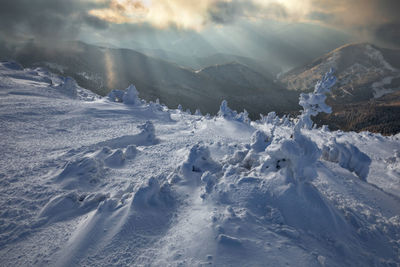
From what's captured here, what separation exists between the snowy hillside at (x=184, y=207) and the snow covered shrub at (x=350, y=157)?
0.38 meters

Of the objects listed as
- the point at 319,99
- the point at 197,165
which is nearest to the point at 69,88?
the point at 197,165

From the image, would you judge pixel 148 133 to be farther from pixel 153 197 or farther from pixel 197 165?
pixel 153 197

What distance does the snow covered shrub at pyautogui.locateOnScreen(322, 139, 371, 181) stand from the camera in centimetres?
1128

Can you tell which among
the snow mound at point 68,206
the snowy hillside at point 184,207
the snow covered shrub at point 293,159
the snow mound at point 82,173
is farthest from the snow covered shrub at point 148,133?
the snow covered shrub at point 293,159

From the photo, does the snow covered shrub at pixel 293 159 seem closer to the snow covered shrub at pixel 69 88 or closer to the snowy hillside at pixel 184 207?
the snowy hillside at pixel 184 207

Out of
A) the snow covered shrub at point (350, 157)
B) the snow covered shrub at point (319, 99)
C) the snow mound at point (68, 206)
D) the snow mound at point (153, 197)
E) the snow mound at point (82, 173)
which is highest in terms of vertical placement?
the snow covered shrub at point (319, 99)

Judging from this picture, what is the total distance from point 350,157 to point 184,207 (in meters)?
11.1

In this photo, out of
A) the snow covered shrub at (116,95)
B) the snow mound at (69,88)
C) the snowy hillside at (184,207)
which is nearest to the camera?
the snowy hillside at (184,207)

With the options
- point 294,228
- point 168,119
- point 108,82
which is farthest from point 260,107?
point 294,228

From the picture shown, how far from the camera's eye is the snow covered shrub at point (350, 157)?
37.0 feet

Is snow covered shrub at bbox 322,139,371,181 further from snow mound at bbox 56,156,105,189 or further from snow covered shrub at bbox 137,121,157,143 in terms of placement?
snow mound at bbox 56,156,105,189

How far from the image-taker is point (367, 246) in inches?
218

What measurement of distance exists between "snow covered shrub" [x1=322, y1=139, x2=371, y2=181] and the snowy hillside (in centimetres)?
38

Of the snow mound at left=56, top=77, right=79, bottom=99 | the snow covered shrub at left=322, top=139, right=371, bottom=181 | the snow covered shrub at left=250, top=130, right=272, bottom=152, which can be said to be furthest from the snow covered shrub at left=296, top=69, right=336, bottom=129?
the snow mound at left=56, top=77, right=79, bottom=99
